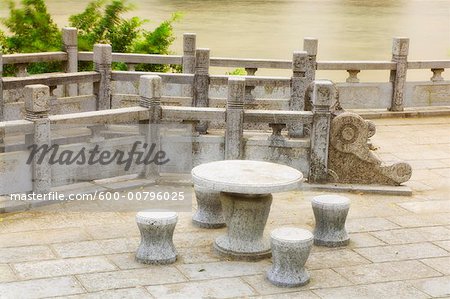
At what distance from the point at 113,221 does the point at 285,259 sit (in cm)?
258

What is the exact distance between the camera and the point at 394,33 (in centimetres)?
3375

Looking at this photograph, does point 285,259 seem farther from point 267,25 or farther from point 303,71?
point 267,25

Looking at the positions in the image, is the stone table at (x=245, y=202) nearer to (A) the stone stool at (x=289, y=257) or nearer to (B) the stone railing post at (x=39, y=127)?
(A) the stone stool at (x=289, y=257)

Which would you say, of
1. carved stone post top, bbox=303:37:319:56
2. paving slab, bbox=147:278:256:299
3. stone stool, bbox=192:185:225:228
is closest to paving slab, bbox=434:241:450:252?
stone stool, bbox=192:185:225:228

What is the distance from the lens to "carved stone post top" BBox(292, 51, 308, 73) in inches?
552

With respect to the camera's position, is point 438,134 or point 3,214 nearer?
point 3,214

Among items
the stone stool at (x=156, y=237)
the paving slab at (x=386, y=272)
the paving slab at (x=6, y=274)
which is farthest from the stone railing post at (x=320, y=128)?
the paving slab at (x=6, y=274)

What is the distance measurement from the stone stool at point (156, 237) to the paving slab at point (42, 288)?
82 centimetres

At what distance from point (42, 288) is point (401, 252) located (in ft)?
12.4

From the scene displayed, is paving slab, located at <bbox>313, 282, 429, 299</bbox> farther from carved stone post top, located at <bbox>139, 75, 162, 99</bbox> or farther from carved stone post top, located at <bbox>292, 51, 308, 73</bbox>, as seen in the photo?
carved stone post top, located at <bbox>292, 51, 308, 73</bbox>

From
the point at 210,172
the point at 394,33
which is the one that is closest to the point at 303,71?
the point at 210,172

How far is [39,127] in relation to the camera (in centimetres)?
982

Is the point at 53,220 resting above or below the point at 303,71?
below

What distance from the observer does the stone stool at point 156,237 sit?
8.09 metres
